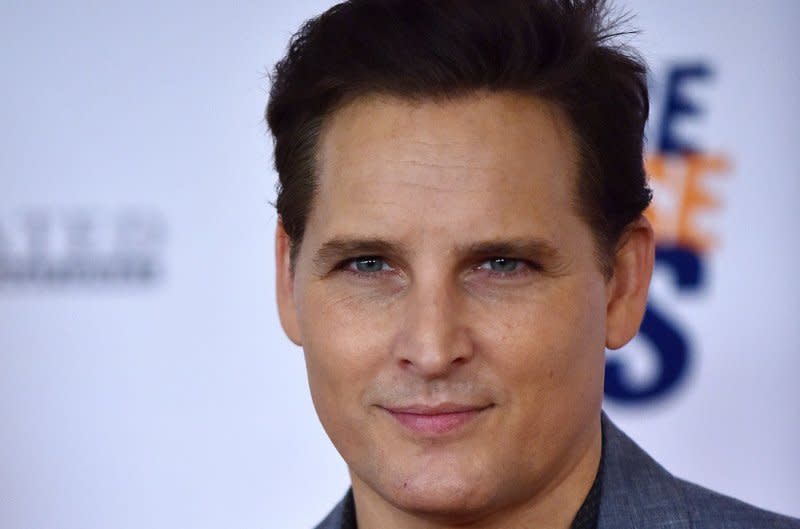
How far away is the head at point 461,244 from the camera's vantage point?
175 centimetres

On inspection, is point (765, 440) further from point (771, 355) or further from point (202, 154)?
point (202, 154)

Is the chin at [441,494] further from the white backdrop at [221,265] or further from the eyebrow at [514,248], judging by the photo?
the white backdrop at [221,265]

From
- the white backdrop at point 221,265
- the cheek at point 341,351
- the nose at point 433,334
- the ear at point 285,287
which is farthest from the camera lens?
the white backdrop at point 221,265

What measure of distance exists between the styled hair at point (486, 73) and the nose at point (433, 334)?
0.28m

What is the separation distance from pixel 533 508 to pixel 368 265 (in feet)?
1.43

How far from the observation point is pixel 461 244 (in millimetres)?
1742

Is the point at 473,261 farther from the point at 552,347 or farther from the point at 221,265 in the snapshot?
the point at 221,265

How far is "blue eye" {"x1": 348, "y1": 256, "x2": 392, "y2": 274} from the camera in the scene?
183 cm

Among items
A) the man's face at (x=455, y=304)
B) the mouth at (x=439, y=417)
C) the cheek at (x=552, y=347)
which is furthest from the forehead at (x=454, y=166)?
the mouth at (x=439, y=417)

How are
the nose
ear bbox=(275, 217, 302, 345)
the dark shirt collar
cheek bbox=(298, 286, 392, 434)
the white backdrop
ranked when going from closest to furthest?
the nose → cheek bbox=(298, 286, 392, 434) → the dark shirt collar → ear bbox=(275, 217, 302, 345) → the white backdrop

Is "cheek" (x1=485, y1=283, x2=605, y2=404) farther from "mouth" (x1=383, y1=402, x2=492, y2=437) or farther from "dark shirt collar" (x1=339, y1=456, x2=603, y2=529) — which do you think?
"dark shirt collar" (x1=339, y1=456, x2=603, y2=529)

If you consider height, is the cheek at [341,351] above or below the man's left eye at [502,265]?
below

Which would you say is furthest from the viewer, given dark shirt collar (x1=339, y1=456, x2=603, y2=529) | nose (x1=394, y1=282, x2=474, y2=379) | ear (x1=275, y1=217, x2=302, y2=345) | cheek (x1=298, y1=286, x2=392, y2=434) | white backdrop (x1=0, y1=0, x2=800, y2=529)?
white backdrop (x1=0, y1=0, x2=800, y2=529)

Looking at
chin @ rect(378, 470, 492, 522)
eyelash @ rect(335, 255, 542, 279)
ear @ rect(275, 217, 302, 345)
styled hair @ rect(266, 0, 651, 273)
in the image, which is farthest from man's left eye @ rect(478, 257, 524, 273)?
ear @ rect(275, 217, 302, 345)
